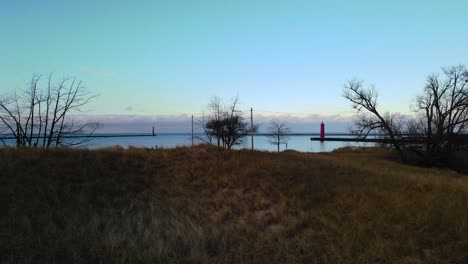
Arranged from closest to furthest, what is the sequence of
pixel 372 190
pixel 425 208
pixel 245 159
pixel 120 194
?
pixel 425 208 → pixel 372 190 → pixel 120 194 → pixel 245 159

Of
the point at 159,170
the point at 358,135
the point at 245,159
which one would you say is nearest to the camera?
the point at 159,170

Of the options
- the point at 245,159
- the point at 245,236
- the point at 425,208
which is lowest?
the point at 245,236

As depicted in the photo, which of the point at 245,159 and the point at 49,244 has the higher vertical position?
the point at 245,159

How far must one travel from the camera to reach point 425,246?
17.1 feet

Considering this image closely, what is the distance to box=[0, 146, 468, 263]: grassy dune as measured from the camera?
523 cm

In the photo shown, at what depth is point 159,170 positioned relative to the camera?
11117 millimetres

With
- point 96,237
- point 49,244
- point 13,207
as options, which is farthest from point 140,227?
point 13,207

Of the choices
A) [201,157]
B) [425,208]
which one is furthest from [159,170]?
[425,208]

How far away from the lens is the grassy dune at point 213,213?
17.2 ft

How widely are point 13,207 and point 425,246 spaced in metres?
8.38

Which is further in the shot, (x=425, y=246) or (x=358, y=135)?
(x=358, y=135)

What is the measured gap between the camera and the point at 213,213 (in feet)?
25.6

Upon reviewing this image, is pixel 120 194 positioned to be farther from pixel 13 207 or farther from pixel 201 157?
pixel 201 157

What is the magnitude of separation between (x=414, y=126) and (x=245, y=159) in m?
27.3
